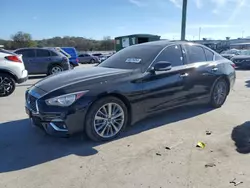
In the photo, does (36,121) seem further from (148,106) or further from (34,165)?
(148,106)

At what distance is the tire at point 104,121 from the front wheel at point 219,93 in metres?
2.58

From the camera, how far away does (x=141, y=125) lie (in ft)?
15.6

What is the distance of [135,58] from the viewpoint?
4.84 m

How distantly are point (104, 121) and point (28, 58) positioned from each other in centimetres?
976

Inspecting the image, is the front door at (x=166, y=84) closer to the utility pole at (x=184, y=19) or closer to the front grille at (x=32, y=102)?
the front grille at (x=32, y=102)

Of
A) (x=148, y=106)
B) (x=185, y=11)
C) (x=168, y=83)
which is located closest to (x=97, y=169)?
(x=148, y=106)

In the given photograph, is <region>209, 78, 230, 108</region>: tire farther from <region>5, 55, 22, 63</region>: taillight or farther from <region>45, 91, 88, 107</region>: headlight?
<region>5, 55, 22, 63</region>: taillight

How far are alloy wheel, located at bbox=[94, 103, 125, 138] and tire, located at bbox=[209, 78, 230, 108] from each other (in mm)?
2630

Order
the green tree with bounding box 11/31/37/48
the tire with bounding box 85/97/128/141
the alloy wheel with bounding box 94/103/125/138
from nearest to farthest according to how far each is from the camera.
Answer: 1. the tire with bounding box 85/97/128/141
2. the alloy wheel with bounding box 94/103/125/138
3. the green tree with bounding box 11/31/37/48

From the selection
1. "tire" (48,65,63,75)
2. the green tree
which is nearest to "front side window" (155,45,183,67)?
"tire" (48,65,63,75)

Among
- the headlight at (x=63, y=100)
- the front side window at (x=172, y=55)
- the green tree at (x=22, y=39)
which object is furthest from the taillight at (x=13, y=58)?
the green tree at (x=22, y=39)

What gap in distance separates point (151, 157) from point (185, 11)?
1082cm

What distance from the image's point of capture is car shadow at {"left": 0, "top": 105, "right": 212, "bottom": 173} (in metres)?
3.41

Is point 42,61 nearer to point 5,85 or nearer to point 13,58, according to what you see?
point 13,58
